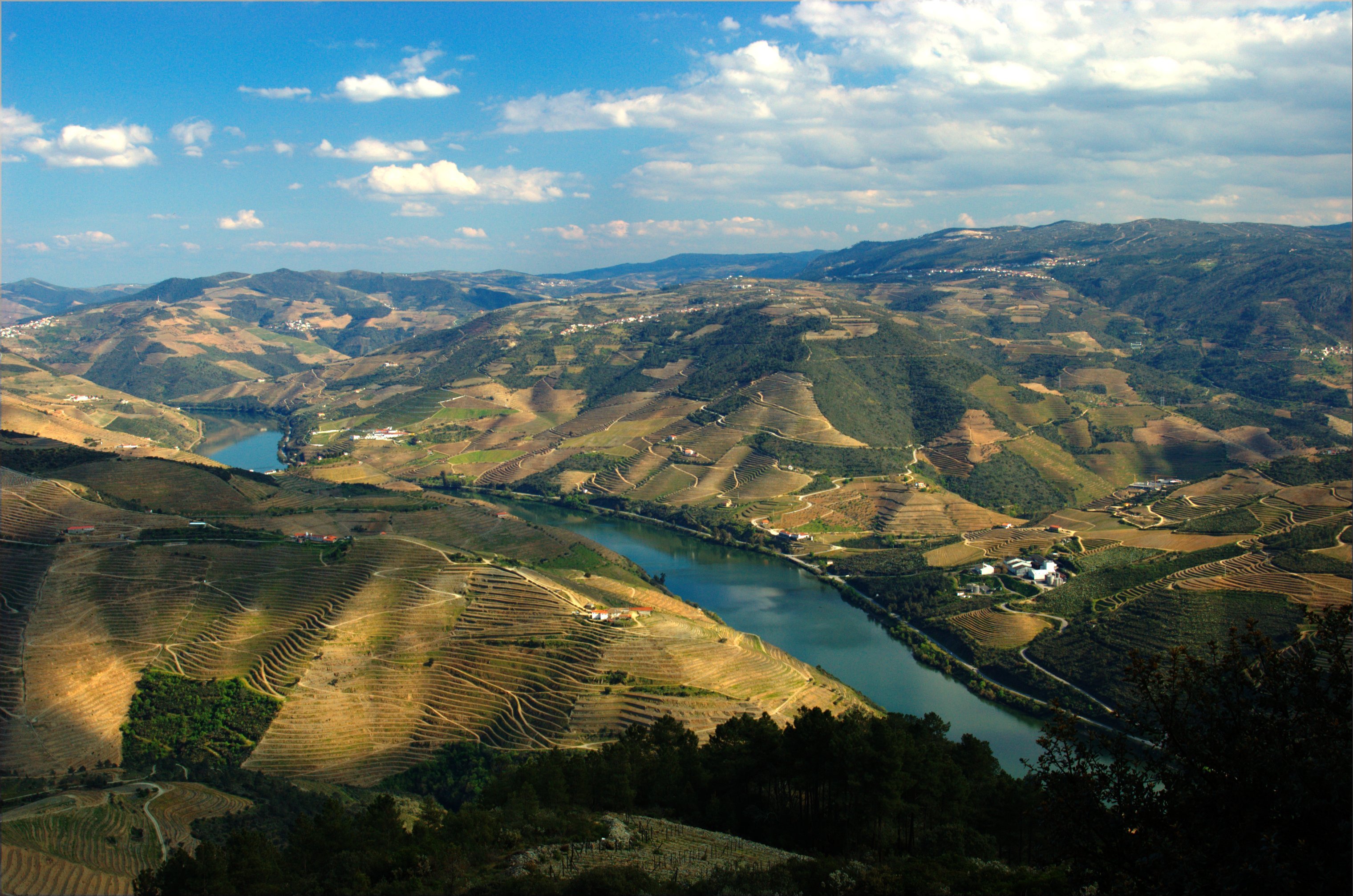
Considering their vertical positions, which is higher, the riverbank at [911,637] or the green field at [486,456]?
the green field at [486,456]

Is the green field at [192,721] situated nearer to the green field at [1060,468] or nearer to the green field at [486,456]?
the green field at [486,456]

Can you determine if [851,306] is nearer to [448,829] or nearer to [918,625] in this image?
[918,625]

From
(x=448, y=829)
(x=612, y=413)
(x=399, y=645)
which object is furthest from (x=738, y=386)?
(x=448, y=829)

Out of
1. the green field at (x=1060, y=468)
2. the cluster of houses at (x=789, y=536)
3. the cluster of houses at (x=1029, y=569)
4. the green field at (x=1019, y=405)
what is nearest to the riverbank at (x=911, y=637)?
the cluster of houses at (x=789, y=536)

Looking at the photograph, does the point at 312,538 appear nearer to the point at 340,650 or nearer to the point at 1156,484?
the point at 340,650

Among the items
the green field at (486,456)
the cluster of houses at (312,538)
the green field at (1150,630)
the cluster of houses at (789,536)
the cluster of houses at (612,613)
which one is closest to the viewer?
the green field at (1150,630)

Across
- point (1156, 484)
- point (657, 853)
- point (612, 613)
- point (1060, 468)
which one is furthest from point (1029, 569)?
point (657, 853)

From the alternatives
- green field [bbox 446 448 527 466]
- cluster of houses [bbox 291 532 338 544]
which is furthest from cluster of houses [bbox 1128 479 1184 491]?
cluster of houses [bbox 291 532 338 544]
